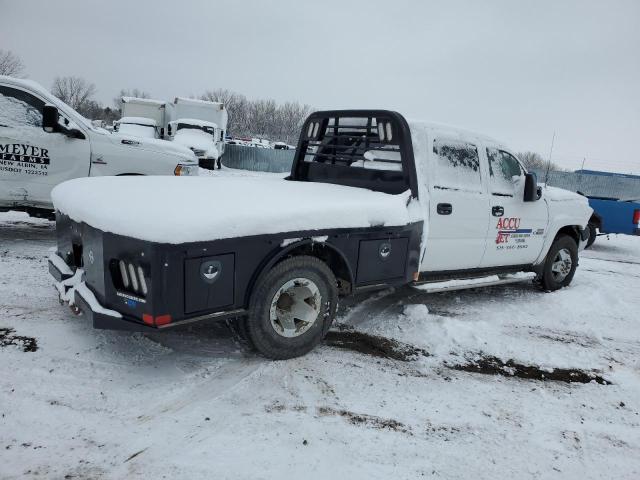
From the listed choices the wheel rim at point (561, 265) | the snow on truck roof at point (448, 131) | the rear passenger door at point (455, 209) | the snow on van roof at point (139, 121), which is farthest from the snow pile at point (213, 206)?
the snow on van roof at point (139, 121)

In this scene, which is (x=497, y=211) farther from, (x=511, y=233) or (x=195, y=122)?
(x=195, y=122)

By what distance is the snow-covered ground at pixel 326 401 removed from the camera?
247 centimetres

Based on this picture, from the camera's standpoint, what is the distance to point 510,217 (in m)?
5.36

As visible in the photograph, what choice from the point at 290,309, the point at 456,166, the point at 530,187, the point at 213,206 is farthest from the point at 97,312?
the point at 530,187

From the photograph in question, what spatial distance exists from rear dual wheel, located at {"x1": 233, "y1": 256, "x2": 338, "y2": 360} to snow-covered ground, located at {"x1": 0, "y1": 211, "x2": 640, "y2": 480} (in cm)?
17

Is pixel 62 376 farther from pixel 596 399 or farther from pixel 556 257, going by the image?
pixel 556 257

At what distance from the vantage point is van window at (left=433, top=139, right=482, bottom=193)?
466 cm

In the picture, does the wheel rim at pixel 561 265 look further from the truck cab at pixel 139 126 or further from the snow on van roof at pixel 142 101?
A: the snow on van roof at pixel 142 101

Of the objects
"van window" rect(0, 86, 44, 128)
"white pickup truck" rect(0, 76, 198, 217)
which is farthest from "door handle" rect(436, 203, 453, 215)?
"van window" rect(0, 86, 44, 128)

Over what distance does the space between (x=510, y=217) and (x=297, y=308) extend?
3.02m

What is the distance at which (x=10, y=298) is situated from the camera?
438 cm

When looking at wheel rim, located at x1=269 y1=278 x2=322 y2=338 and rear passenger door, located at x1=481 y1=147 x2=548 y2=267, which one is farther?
rear passenger door, located at x1=481 y1=147 x2=548 y2=267

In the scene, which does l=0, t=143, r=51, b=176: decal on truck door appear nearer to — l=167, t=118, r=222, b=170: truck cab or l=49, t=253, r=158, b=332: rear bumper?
l=49, t=253, r=158, b=332: rear bumper

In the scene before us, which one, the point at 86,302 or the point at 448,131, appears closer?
the point at 86,302
